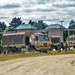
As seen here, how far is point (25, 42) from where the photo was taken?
48.2 meters

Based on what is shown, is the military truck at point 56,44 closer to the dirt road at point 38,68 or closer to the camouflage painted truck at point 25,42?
the camouflage painted truck at point 25,42

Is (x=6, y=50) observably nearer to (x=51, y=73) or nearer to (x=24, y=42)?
(x=24, y=42)

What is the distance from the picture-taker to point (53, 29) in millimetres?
93625

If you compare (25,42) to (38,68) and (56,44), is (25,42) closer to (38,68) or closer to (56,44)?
(56,44)

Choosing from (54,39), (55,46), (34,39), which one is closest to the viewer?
(34,39)

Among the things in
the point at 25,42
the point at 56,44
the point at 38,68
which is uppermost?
the point at 38,68

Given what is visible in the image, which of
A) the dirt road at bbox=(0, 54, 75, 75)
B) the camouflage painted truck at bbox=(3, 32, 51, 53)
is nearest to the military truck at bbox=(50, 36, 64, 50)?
the camouflage painted truck at bbox=(3, 32, 51, 53)

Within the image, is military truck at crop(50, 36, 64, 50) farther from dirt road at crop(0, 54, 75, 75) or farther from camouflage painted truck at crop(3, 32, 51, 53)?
dirt road at crop(0, 54, 75, 75)

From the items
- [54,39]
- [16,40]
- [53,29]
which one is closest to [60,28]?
[53,29]

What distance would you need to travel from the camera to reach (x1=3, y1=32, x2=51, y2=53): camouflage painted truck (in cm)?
4612

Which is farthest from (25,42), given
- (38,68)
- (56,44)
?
(38,68)

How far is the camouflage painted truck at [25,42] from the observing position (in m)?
46.1

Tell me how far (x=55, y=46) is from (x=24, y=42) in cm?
731

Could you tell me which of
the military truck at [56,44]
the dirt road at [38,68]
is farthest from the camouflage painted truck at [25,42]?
the dirt road at [38,68]
